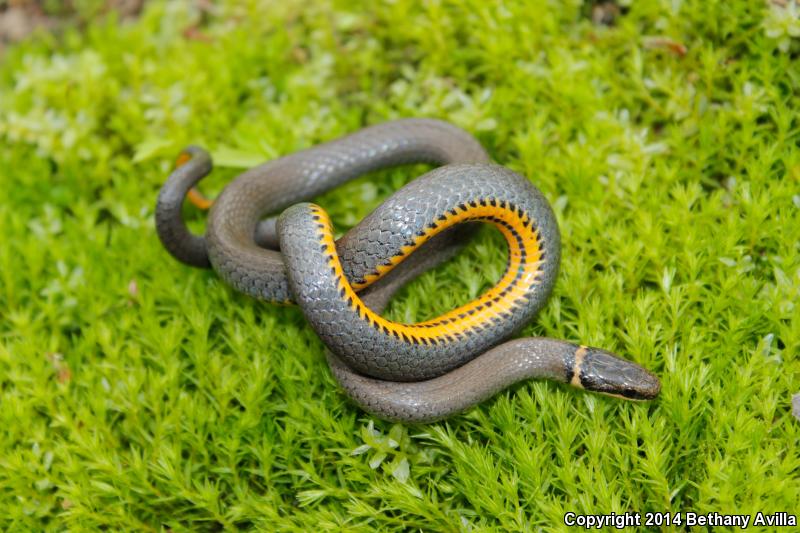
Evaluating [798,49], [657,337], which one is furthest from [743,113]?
[657,337]

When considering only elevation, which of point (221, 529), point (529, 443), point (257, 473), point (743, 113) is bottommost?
point (221, 529)

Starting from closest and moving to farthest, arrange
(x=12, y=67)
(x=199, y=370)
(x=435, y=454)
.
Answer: (x=435, y=454) < (x=199, y=370) < (x=12, y=67)

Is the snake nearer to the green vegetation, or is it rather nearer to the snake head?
the snake head

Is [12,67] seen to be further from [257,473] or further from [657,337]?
[657,337]

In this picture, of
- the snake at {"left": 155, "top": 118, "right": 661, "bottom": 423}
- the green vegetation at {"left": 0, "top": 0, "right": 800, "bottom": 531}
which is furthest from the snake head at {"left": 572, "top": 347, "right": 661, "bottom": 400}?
the green vegetation at {"left": 0, "top": 0, "right": 800, "bottom": 531}

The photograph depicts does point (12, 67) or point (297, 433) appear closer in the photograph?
point (297, 433)

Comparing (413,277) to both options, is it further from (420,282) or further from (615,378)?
(615,378)

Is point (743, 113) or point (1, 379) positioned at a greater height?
point (743, 113)
